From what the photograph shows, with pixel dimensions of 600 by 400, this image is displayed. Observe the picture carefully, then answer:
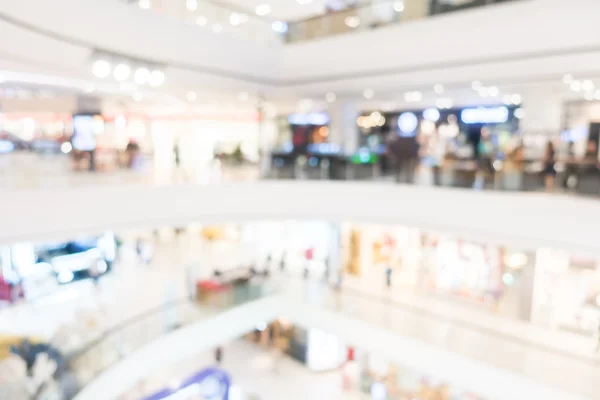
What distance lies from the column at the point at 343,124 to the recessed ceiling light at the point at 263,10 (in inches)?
126

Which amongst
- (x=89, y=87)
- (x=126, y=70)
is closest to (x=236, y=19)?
(x=126, y=70)

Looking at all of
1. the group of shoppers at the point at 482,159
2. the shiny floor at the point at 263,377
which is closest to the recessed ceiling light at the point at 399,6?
the group of shoppers at the point at 482,159

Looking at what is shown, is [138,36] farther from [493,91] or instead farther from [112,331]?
[493,91]

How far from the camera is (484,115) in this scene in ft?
38.7

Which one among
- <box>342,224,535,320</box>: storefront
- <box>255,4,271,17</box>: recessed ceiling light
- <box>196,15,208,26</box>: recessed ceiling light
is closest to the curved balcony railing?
<box>342,224,535,320</box>: storefront

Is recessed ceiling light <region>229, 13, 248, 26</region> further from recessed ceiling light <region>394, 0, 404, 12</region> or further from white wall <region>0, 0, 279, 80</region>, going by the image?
recessed ceiling light <region>394, 0, 404, 12</region>

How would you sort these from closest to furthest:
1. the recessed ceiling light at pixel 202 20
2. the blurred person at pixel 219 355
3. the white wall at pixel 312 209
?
1. the white wall at pixel 312 209
2. the recessed ceiling light at pixel 202 20
3. the blurred person at pixel 219 355

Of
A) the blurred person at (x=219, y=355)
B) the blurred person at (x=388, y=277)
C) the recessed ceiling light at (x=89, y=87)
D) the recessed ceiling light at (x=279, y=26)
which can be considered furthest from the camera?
the blurred person at (x=219, y=355)

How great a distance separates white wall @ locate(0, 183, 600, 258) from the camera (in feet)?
22.9

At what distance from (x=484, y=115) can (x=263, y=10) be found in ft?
21.0

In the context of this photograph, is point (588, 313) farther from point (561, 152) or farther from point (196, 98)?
point (196, 98)

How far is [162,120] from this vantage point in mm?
17844

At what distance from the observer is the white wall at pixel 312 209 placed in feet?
22.9

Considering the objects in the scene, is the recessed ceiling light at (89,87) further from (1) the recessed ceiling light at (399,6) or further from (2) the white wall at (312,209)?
(1) the recessed ceiling light at (399,6)
